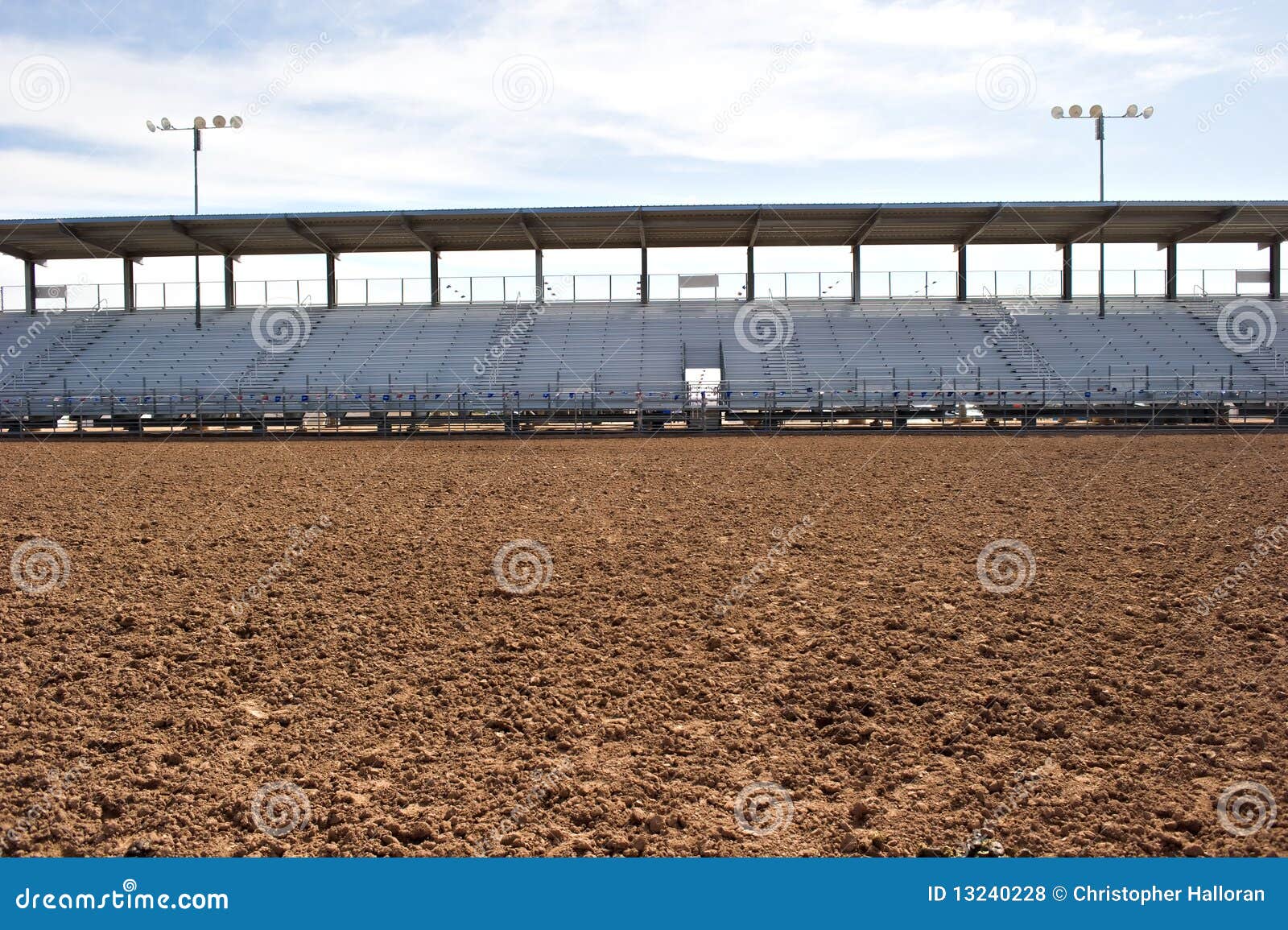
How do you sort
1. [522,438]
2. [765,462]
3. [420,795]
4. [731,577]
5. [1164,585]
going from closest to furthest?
1. [420,795]
2. [1164,585]
3. [731,577]
4. [765,462]
5. [522,438]

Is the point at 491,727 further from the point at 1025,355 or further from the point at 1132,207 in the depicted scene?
the point at 1132,207

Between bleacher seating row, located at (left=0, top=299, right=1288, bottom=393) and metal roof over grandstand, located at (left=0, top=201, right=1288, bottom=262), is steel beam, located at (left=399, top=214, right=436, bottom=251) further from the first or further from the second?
bleacher seating row, located at (left=0, top=299, right=1288, bottom=393)

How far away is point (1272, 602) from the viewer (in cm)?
591

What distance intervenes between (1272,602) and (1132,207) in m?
29.5

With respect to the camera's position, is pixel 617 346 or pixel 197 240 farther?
pixel 197 240

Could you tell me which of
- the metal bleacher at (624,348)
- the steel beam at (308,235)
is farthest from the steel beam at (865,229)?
the steel beam at (308,235)

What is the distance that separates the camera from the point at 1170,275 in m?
35.7

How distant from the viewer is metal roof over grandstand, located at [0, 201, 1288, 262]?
3056 cm

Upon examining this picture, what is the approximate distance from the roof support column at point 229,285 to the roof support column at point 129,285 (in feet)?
13.6

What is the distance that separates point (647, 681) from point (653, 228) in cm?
2920

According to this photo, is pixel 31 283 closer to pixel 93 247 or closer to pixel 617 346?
pixel 93 247

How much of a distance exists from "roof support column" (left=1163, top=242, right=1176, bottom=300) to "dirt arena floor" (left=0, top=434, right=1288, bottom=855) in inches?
1204

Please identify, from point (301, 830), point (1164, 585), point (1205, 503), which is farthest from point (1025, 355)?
point (301, 830)

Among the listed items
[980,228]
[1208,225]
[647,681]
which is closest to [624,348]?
[980,228]
